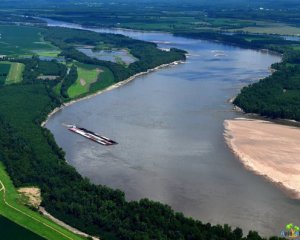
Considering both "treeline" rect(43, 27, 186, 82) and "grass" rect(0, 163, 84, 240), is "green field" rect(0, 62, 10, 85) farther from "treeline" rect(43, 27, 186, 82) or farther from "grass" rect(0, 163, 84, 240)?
"grass" rect(0, 163, 84, 240)

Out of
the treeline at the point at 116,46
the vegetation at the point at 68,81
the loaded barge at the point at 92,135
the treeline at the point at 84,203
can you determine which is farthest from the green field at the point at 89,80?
the treeline at the point at 84,203

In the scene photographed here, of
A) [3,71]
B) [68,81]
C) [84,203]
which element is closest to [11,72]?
[3,71]

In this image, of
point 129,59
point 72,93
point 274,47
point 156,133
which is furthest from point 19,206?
point 274,47

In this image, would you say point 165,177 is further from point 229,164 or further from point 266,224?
point 266,224

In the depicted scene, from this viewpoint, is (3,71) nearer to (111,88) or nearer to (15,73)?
(15,73)

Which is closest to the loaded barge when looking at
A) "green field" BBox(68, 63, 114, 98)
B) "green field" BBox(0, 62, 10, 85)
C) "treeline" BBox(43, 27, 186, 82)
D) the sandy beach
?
the sandy beach

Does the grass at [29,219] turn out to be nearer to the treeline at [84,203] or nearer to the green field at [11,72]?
the treeline at [84,203]
